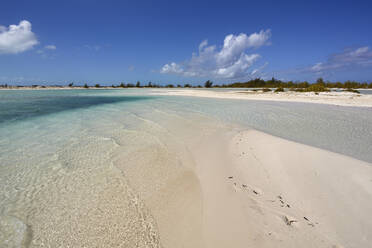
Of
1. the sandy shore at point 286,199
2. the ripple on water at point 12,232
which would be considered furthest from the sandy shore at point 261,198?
the ripple on water at point 12,232

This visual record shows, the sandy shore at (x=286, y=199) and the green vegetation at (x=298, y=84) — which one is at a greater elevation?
the green vegetation at (x=298, y=84)

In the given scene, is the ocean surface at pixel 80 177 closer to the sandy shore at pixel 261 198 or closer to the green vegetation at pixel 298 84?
the sandy shore at pixel 261 198

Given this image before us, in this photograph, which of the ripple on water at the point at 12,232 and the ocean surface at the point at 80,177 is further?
the ocean surface at the point at 80,177

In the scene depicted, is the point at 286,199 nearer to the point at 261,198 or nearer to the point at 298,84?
the point at 261,198

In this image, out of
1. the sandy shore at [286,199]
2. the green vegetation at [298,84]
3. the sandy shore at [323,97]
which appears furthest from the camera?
the green vegetation at [298,84]

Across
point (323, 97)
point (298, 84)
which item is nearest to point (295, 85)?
point (298, 84)

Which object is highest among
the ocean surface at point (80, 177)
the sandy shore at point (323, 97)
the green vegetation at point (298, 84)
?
the green vegetation at point (298, 84)

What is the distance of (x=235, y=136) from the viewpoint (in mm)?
4426

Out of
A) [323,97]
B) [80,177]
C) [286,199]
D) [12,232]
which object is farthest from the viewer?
[323,97]

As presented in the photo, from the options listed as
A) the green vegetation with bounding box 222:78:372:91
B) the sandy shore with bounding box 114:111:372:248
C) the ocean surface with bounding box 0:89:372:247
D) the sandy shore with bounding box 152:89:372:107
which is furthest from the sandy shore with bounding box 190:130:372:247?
the green vegetation with bounding box 222:78:372:91

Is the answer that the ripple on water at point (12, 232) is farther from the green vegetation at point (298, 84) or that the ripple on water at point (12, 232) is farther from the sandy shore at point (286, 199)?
the green vegetation at point (298, 84)

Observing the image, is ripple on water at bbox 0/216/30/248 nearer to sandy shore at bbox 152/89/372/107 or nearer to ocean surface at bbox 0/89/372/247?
ocean surface at bbox 0/89/372/247

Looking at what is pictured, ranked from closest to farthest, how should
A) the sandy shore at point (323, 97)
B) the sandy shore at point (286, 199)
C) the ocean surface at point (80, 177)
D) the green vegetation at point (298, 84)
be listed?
the sandy shore at point (286, 199), the ocean surface at point (80, 177), the sandy shore at point (323, 97), the green vegetation at point (298, 84)

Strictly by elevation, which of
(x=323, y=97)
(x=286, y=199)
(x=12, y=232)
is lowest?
(x=12, y=232)
